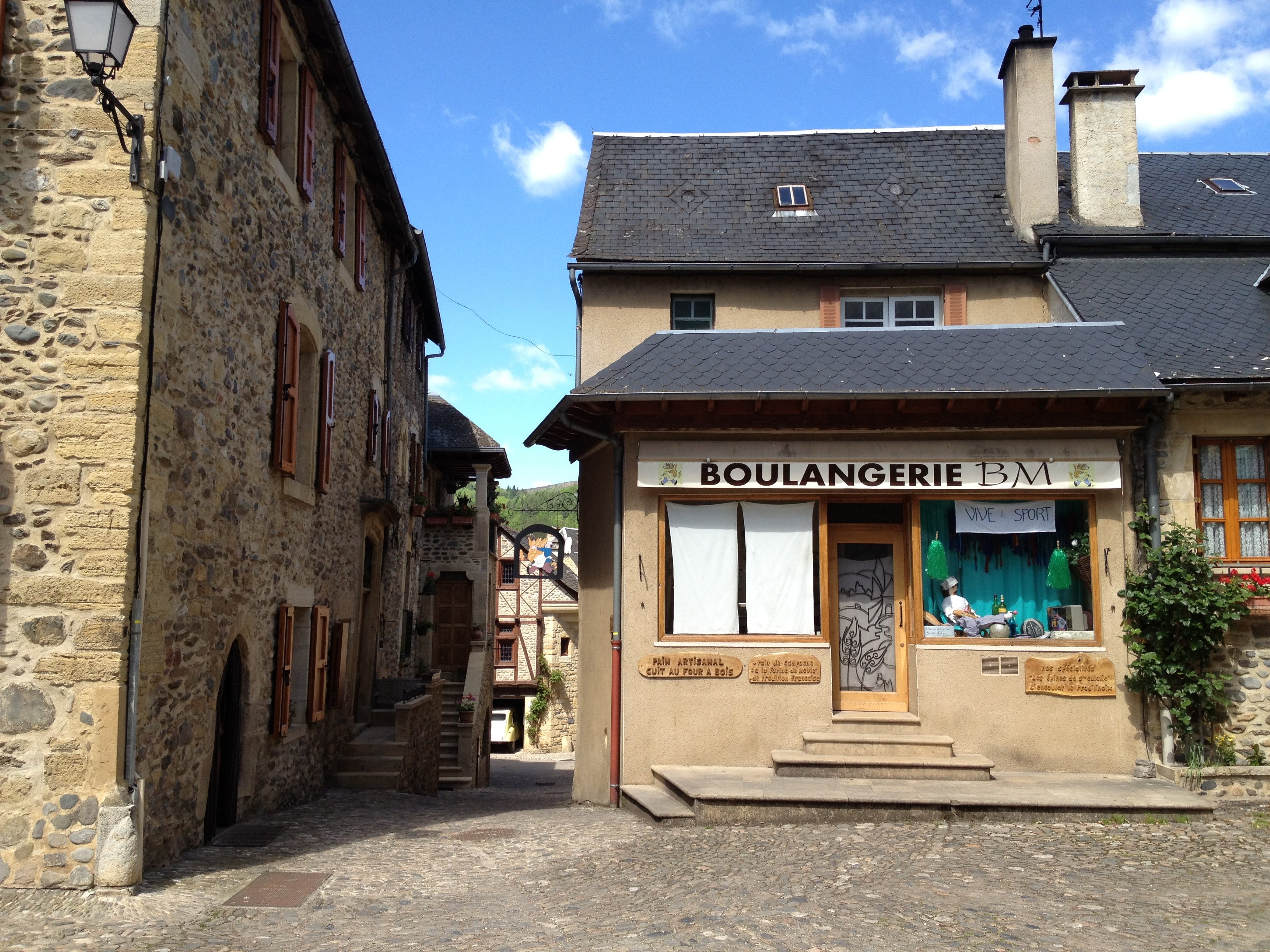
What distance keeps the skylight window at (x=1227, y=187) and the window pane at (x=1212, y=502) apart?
6276 millimetres

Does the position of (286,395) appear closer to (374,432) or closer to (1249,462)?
(374,432)

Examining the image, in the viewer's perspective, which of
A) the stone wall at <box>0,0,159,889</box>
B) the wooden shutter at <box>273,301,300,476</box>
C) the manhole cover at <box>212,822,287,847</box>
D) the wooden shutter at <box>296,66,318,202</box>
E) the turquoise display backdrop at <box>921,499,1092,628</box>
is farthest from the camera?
the wooden shutter at <box>296,66,318,202</box>

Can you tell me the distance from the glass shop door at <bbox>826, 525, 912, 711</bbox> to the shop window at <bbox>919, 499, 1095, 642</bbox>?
31cm

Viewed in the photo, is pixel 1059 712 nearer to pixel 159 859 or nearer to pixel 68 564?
pixel 159 859

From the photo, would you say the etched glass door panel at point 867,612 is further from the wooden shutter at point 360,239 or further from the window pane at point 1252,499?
the wooden shutter at point 360,239

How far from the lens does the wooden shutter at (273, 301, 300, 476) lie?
32.5 ft

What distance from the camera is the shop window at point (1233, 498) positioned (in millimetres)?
10289

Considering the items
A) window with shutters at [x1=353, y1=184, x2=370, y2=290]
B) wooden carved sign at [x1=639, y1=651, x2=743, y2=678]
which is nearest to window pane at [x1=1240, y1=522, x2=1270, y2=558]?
wooden carved sign at [x1=639, y1=651, x2=743, y2=678]

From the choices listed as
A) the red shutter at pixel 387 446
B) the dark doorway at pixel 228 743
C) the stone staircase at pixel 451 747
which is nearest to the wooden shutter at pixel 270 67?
the dark doorway at pixel 228 743

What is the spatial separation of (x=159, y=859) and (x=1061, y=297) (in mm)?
10902

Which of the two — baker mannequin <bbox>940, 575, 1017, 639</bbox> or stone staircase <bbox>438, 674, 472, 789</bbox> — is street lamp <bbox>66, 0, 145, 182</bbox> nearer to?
baker mannequin <bbox>940, 575, 1017, 639</bbox>

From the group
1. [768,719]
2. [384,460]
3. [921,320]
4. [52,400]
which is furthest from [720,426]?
[384,460]

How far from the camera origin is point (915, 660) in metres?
10.2

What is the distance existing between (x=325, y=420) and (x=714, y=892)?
24.1 feet
